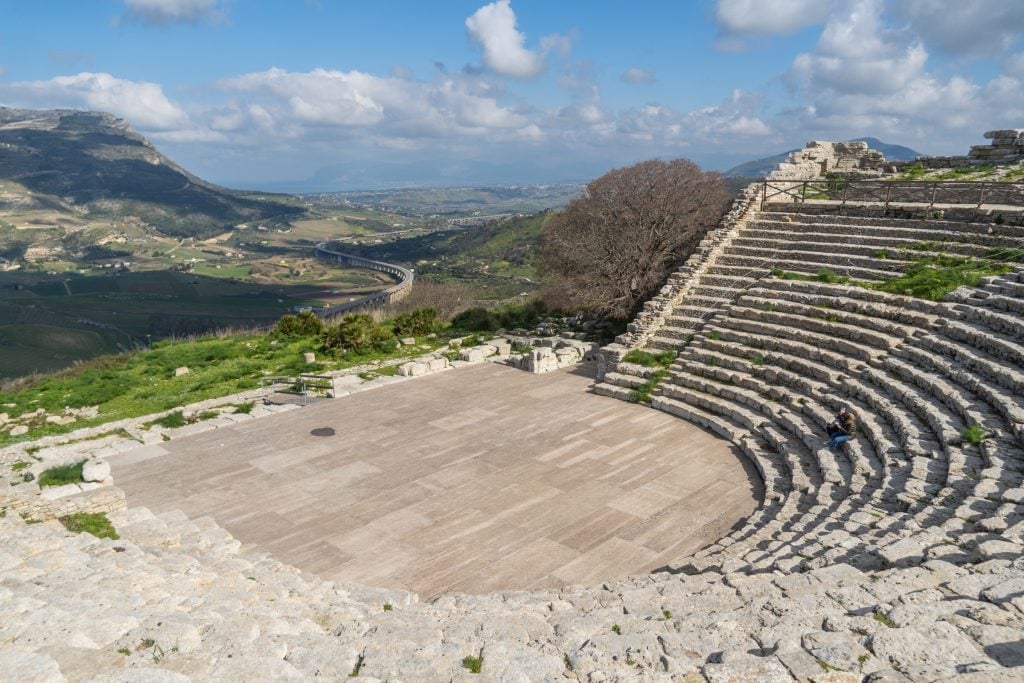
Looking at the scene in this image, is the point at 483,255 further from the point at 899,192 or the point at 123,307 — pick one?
the point at 899,192

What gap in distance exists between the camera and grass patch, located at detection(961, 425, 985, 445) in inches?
357

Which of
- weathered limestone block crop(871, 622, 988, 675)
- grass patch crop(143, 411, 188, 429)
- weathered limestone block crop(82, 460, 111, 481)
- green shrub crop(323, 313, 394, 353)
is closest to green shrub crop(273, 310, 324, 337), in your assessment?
green shrub crop(323, 313, 394, 353)

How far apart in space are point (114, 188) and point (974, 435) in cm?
19355

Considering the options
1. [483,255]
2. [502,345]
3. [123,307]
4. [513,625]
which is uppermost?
[513,625]

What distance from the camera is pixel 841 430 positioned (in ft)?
35.9

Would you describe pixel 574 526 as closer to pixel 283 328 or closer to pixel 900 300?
pixel 900 300

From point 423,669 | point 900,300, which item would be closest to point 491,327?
point 900,300

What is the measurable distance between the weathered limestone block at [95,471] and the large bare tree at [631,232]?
14.3 metres

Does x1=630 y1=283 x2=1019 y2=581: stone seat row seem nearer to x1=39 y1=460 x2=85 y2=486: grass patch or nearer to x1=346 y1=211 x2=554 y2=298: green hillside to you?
x1=39 y1=460 x2=85 y2=486: grass patch

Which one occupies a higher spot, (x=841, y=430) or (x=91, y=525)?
(x=841, y=430)

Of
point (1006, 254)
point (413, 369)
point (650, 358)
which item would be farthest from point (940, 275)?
point (413, 369)

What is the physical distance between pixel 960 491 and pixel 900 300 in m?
7.20

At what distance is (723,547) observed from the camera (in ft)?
27.3

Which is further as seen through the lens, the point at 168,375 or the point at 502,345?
the point at 502,345
